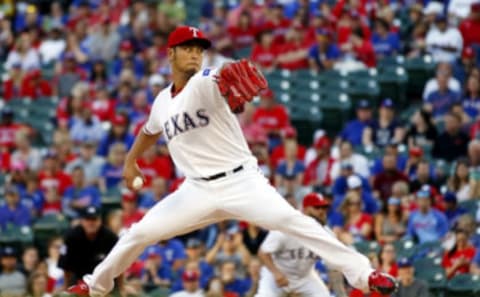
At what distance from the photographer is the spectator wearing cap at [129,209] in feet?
51.0

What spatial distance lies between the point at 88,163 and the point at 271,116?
7.80ft

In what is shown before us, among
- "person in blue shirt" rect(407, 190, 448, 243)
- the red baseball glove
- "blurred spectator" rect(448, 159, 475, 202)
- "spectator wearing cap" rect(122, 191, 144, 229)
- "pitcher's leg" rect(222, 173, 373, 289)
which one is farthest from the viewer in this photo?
"spectator wearing cap" rect(122, 191, 144, 229)

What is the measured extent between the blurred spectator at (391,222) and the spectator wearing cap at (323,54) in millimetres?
3799

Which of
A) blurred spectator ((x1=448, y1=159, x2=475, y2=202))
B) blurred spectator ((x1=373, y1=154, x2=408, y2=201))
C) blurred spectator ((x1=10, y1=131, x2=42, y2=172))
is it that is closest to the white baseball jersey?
blurred spectator ((x1=448, y1=159, x2=475, y2=202))

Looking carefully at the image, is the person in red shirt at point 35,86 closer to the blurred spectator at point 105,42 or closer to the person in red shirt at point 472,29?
the blurred spectator at point 105,42

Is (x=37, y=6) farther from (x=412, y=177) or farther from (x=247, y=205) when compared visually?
(x=247, y=205)

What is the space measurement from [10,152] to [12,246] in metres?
2.40

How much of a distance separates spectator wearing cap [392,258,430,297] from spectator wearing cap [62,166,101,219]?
5.11 meters

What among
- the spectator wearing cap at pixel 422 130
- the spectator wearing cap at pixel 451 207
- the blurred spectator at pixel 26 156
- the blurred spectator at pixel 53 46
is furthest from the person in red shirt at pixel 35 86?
the spectator wearing cap at pixel 451 207

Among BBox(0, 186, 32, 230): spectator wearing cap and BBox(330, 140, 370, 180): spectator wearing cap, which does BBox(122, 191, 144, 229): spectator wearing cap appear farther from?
BBox(330, 140, 370, 180): spectator wearing cap

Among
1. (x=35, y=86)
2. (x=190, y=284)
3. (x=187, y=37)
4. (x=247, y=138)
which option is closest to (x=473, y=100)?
(x=247, y=138)

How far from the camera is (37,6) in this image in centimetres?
2277

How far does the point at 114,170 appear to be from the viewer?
17.1 metres

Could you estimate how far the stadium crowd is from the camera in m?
13.9
